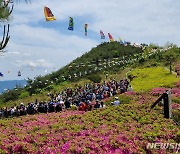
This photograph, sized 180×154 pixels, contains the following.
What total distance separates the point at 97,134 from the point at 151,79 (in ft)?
98.4

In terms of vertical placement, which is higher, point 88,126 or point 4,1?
point 4,1

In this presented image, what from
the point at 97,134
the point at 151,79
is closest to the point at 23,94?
the point at 151,79

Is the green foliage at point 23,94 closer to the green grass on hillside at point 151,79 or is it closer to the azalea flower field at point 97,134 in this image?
the green grass on hillside at point 151,79

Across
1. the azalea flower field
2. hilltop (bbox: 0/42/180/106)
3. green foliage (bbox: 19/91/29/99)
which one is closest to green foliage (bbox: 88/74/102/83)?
hilltop (bbox: 0/42/180/106)

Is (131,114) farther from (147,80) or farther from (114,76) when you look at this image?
(114,76)

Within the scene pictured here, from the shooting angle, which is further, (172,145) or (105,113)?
(105,113)

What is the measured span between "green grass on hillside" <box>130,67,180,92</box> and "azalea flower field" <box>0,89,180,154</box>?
58.5 ft

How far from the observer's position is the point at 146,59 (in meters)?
59.2

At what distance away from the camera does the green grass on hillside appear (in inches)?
1506

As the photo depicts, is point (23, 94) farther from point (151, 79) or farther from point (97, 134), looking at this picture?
point (97, 134)

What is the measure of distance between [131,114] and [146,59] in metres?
41.8

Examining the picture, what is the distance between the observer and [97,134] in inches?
579

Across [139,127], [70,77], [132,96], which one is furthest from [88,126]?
[70,77]

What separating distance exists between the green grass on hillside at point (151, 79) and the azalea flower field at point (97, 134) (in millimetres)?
17831
